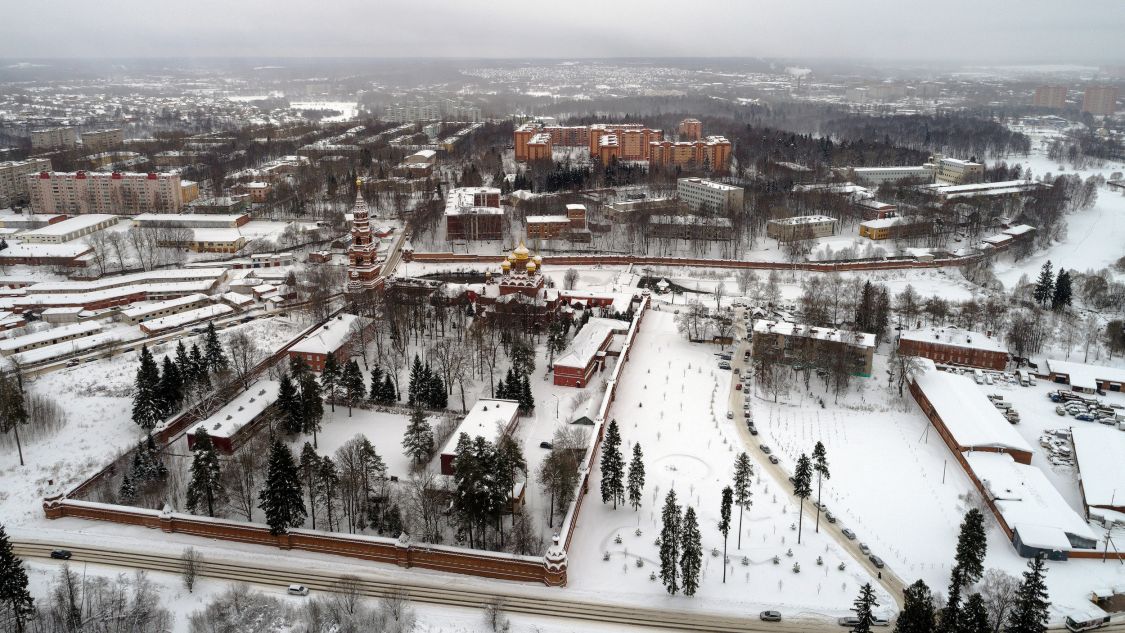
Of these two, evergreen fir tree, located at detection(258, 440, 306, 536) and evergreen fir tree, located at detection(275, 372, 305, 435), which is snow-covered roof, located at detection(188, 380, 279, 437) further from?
evergreen fir tree, located at detection(258, 440, 306, 536)

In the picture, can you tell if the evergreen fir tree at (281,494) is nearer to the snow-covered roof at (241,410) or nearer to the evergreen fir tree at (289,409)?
the snow-covered roof at (241,410)

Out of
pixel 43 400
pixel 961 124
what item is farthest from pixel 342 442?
pixel 961 124

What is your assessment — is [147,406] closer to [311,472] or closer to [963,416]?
[311,472]

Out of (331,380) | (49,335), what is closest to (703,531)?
(331,380)

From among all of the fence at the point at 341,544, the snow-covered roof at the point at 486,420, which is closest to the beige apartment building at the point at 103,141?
the fence at the point at 341,544

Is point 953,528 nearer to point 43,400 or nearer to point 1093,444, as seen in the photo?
point 1093,444

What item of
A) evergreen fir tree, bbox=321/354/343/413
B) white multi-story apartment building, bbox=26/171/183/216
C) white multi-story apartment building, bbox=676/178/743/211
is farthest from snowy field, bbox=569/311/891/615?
white multi-story apartment building, bbox=26/171/183/216
